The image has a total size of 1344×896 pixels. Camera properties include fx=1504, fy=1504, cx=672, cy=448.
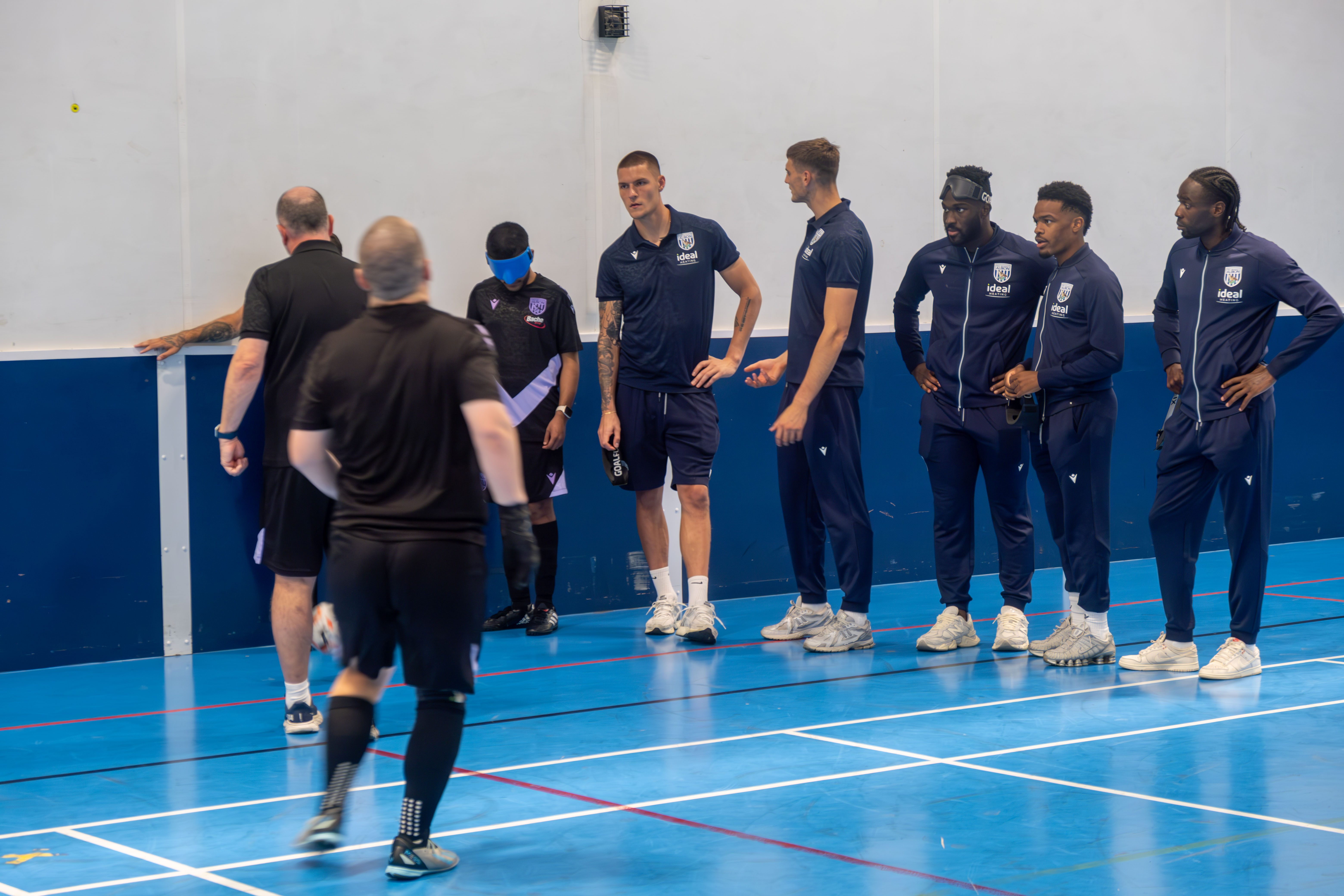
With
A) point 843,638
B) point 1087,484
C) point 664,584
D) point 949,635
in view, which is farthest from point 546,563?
point 1087,484

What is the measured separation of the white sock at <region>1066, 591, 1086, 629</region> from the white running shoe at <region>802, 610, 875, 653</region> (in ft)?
3.10

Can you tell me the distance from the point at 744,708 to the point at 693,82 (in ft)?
13.7

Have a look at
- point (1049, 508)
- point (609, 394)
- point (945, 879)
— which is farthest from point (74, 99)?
point (945, 879)

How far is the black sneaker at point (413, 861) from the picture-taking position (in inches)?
151

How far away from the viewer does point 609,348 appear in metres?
7.59

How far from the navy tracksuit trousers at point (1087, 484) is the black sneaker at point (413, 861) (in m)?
3.63

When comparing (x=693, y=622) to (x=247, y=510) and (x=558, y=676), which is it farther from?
(x=247, y=510)

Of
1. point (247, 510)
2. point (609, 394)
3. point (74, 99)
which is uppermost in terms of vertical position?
point (74, 99)

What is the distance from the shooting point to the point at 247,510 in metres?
7.53

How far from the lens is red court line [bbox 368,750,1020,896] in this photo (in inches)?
149

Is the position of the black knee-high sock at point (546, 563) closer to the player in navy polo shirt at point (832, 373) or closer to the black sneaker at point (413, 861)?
the player in navy polo shirt at point (832, 373)

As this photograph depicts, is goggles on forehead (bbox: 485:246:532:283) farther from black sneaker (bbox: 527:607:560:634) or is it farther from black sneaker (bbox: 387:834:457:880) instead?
black sneaker (bbox: 387:834:457:880)

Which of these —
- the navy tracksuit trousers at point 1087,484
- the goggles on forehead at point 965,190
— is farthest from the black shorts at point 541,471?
the navy tracksuit trousers at point 1087,484

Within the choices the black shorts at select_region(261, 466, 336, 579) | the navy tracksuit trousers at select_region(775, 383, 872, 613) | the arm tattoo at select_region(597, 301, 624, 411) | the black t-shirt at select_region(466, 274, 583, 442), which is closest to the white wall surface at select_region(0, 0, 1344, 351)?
the black t-shirt at select_region(466, 274, 583, 442)
